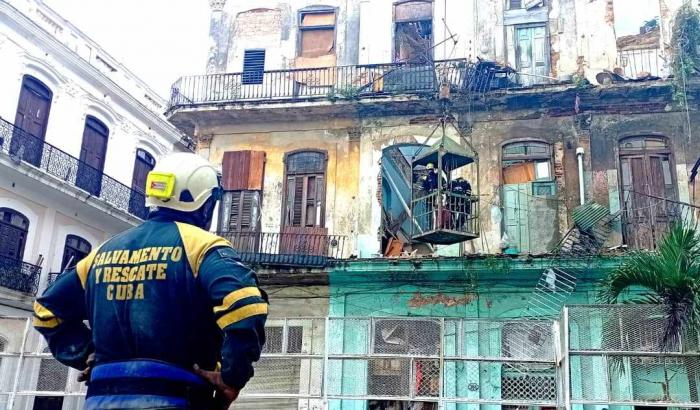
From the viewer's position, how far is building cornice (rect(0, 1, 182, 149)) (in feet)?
62.3

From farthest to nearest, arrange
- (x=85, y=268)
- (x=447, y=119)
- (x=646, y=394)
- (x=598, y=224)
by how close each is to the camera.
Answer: (x=447, y=119), (x=598, y=224), (x=646, y=394), (x=85, y=268)

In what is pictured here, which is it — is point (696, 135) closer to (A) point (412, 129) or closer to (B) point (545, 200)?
(B) point (545, 200)

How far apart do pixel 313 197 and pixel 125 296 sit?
14313mm

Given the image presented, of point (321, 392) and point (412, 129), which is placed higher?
point (412, 129)

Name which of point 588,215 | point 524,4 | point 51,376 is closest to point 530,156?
point 588,215

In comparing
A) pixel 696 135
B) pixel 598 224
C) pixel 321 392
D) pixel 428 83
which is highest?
pixel 428 83

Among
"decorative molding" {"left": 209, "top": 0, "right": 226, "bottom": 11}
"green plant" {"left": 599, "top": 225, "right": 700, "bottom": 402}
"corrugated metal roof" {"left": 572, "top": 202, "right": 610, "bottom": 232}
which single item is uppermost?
"decorative molding" {"left": 209, "top": 0, "right": 226, "bottom": 11}

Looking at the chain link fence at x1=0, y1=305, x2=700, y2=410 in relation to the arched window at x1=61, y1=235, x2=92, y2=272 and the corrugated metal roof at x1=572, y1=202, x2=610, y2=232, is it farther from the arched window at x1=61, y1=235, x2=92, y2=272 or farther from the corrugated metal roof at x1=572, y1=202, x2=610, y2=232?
the arched window at x1=61, y1=235, x2=92, y2=272

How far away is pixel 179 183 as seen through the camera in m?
3.08

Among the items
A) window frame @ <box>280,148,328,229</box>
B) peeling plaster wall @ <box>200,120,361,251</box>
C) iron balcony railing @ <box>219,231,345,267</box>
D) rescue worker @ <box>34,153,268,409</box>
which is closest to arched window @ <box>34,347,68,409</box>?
iron balcony railing @ <box>219,231,345,267</box>

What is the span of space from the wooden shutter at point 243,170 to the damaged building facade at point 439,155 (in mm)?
36

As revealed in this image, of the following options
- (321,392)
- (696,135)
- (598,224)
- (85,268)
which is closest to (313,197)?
(598,224)

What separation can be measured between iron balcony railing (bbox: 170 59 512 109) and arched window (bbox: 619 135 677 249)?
10.8 feet

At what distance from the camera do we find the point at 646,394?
1190cm
